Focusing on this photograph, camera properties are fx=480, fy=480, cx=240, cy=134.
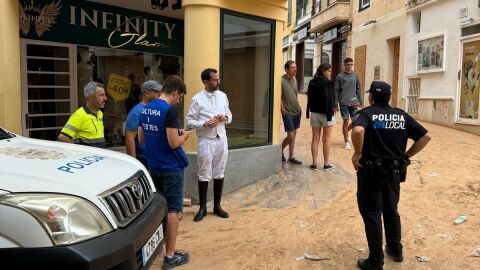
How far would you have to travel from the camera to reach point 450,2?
12406mm

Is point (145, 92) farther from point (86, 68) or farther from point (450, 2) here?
point (450, 2)

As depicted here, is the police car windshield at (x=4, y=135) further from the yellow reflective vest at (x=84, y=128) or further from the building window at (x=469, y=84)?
the building window at (x=469, y=84)

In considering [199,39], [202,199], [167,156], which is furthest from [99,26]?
[167,156]

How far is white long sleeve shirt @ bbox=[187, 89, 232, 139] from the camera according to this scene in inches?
217

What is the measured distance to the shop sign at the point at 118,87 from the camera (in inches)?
336

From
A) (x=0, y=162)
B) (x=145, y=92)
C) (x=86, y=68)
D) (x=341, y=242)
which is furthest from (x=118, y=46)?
(x=0, y=162)

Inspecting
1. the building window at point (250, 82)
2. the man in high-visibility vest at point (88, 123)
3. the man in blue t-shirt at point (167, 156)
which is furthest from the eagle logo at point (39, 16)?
the man in blue t-shirt at point (167, 156)

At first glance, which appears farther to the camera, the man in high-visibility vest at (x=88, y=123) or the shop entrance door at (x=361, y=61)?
the shop entrance door at (x=361, y=61)

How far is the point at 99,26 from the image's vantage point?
25.6ft

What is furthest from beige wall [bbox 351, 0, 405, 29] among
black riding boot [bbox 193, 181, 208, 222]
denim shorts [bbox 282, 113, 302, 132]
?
black riding boot [bbox 193, 181, 208, 222]

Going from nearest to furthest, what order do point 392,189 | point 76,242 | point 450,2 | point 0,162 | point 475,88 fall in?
point 76,242 → point 0,162 → point 392,189 → point 475,88 → point 450,2

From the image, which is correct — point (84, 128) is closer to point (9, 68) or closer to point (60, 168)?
point (9, 68)

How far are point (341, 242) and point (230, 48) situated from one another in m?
3.39

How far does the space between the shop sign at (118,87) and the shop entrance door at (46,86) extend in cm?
79
